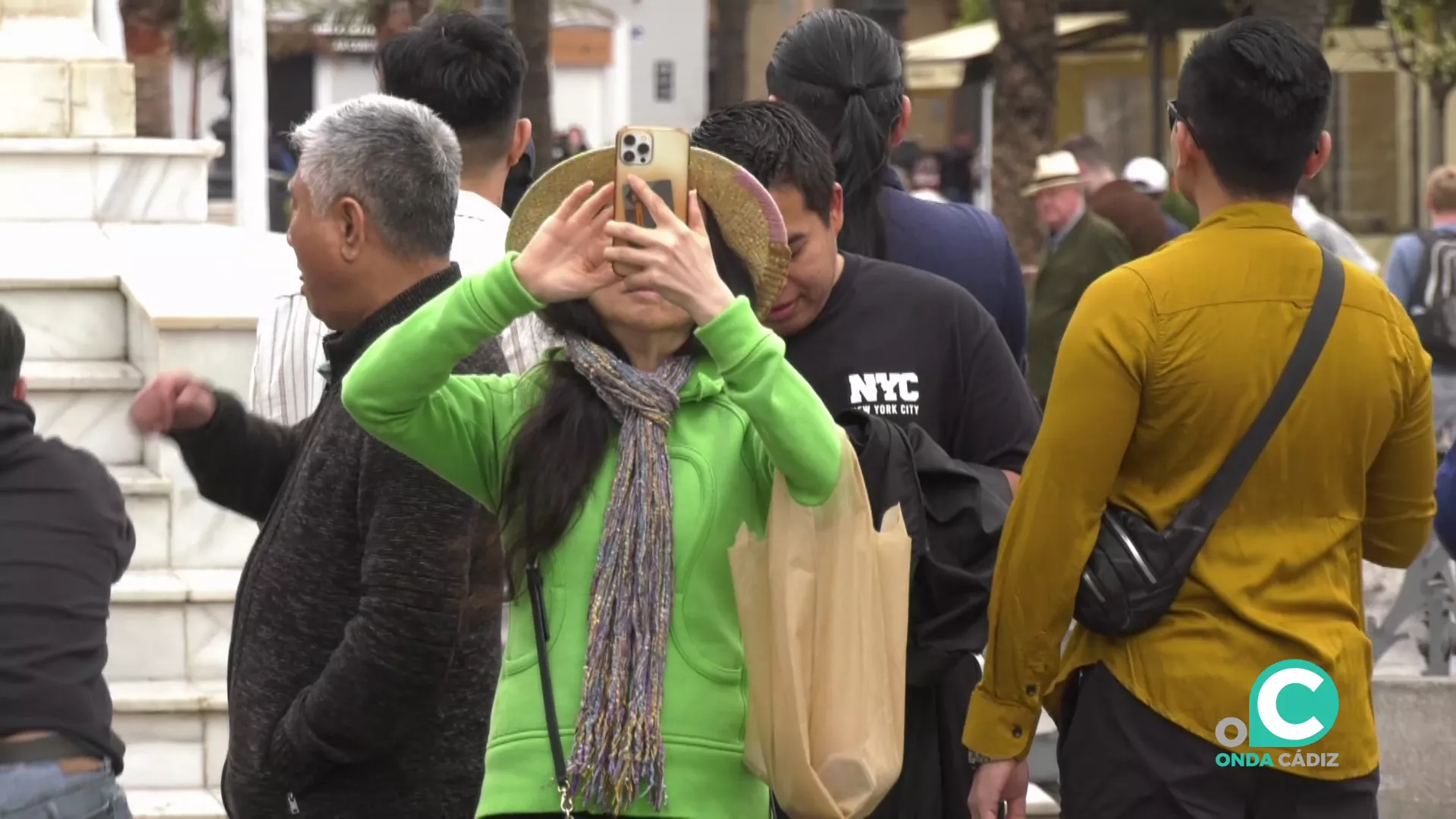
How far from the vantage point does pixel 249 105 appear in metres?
11.9

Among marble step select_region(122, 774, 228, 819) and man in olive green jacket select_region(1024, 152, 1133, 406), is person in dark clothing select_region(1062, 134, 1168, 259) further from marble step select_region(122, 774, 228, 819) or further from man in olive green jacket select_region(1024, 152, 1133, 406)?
marble step select_region(122, 774, 228, 819)

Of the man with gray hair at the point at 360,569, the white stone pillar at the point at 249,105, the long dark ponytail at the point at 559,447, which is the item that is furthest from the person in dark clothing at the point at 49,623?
the white stone pillar at the point at 249,105

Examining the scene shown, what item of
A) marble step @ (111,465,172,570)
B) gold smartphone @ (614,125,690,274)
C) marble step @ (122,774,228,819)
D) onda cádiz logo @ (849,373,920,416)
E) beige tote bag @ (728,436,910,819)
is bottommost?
marble step @ (122,774,228,819)

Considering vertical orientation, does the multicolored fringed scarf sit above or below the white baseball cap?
below

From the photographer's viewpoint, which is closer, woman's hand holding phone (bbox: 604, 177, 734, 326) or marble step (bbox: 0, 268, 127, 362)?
woman's hand holding phone (bbox: 604, 177, 734, 326)

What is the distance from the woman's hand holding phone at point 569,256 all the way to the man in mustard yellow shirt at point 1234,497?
862 millimetres

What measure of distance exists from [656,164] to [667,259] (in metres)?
0.14

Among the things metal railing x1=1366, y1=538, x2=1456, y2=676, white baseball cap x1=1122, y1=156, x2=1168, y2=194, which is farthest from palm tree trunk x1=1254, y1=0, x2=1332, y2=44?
metal railing x1=1366, y1=538, x2=1456, y2=676

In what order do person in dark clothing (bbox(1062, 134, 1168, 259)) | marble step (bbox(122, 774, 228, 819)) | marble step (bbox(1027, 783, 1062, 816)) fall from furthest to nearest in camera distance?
person in dark clothing (bbox(1062, 134, 1168, 259))
marble step (bbox(122, 774, 228, 819))
marble step (bbox(1027, 783, 1062, 816))

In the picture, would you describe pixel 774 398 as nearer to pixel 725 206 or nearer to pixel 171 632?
pixel 725 206

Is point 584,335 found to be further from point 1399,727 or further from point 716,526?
point 1399,727

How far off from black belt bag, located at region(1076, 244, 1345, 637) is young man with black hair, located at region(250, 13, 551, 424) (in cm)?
154

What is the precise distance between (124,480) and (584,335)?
173 inches

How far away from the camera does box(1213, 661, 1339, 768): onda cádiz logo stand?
3.33m
